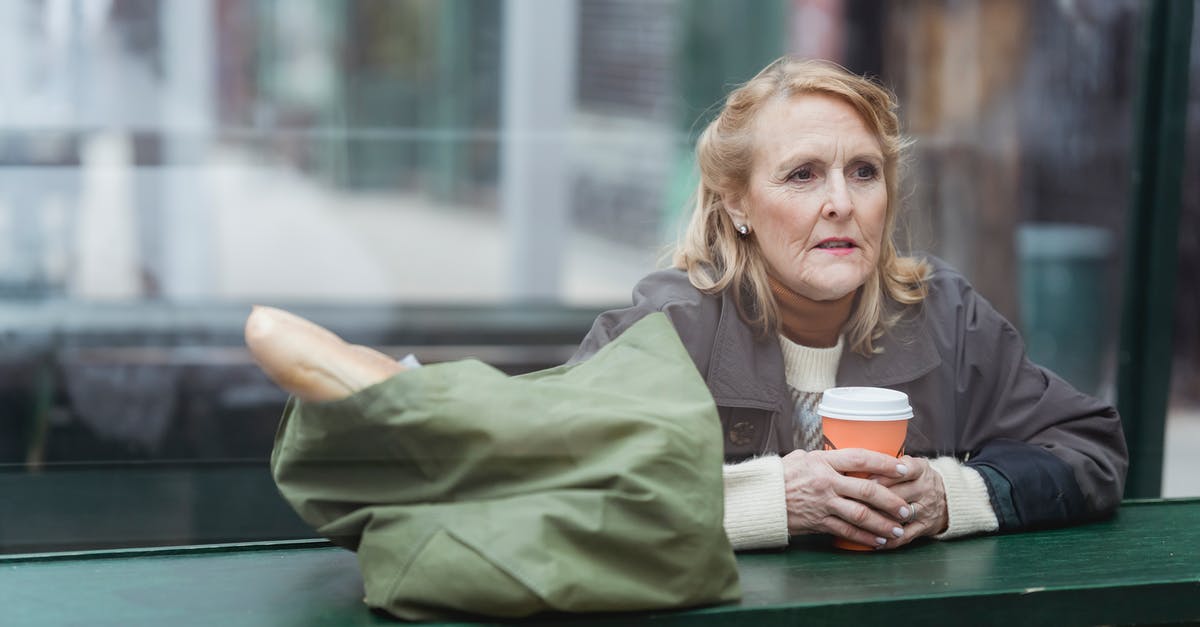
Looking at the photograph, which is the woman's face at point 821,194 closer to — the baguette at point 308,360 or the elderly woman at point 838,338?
the elderly woman at point 838,338

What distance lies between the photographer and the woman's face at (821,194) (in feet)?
7.06

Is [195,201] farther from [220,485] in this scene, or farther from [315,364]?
[315,364]

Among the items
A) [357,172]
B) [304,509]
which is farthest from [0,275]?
[304,509]

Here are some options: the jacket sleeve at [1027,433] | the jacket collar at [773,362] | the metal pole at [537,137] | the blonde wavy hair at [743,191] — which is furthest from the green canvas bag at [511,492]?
the metal pole at [537,137]

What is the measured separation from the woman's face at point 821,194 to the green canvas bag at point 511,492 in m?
0.53

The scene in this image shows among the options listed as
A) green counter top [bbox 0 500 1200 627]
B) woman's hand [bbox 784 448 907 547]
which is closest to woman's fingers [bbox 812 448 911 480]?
woman's hand [bbox 784 448 907 547]

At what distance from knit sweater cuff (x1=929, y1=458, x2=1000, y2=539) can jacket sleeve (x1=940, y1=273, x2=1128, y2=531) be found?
0.7 inches

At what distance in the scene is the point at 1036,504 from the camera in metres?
2.13

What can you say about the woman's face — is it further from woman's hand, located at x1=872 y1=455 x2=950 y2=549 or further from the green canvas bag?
the green canvas bag

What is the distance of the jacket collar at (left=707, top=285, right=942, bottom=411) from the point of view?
213 cm

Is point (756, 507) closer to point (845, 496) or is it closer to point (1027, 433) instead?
point (845, 496)

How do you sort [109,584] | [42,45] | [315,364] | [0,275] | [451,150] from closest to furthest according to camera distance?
[315,364] < [109,584] < [0,275] < [42,45] < [451,150]

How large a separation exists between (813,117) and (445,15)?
17.5ft

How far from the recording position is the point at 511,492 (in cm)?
164
